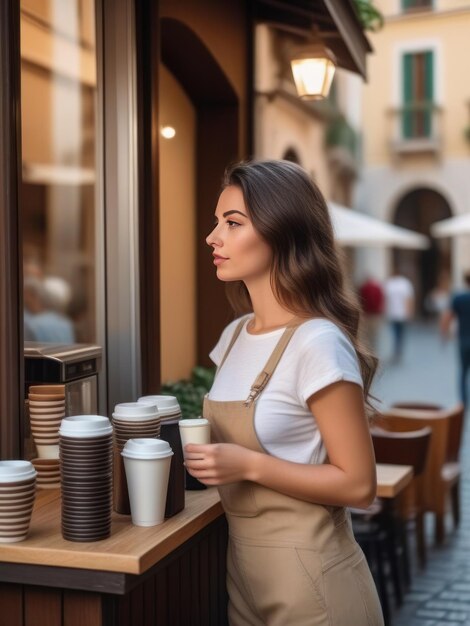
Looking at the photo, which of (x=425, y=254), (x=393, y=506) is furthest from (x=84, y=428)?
(x=425, y=254)

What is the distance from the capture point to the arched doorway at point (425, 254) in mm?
30984

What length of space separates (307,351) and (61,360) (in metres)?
1.24

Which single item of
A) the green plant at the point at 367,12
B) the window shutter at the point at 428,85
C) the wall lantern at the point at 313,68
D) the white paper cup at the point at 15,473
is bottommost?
the white paper cup at the point at 15,473

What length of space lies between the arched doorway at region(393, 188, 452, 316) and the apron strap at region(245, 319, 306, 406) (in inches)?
1135

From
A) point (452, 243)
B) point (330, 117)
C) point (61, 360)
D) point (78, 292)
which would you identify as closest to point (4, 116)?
point (61, 360)

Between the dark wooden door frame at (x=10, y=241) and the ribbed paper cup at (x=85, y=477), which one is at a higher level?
the dark wooden door frame at (x=10, y=241)

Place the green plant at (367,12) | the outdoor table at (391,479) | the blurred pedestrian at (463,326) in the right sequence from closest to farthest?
the outdoor table at (391,479) → the green plant at (367,12) → the blurred pedestrian at (463,326)

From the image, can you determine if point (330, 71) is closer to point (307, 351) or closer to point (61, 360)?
point (61, 360)

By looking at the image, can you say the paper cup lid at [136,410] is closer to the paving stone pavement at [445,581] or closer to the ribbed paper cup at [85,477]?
the ribbed paper cup at [85,477]

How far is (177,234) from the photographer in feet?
20.2

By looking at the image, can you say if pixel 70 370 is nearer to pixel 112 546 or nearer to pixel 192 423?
pixel 192 423

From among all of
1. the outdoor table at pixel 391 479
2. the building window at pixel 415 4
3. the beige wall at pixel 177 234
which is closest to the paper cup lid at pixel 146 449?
the outdoor table at pixel 391 479

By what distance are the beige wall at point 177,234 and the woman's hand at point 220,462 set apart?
3493 millimetres

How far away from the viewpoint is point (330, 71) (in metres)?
5.70
